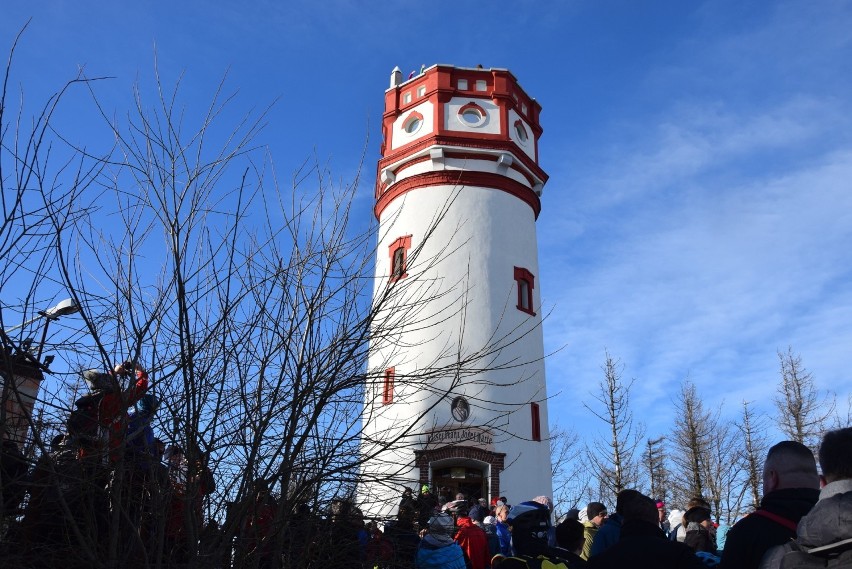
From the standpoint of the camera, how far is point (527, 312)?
20.7 m

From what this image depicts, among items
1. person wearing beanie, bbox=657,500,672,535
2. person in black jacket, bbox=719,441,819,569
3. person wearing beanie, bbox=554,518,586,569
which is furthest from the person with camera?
person wearing beanie, bbox=657,500,672,535

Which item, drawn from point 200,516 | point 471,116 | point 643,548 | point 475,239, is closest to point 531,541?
point 643,548

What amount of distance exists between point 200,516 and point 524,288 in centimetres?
1680

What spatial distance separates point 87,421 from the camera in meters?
4.94

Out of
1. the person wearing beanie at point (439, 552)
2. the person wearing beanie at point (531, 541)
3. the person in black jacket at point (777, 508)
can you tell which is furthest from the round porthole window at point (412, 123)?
the person in black jacket at point (777, 508)

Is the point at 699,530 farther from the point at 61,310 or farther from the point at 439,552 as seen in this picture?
the point at 61,310

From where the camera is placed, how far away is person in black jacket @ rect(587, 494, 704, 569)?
14.9ft

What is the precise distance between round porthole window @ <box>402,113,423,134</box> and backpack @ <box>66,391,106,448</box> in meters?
18.3

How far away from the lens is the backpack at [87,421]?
4.69 m

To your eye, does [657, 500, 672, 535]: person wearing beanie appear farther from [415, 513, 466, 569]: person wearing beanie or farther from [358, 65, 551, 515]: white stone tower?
[358, 65, 551, 515]: white stone tower

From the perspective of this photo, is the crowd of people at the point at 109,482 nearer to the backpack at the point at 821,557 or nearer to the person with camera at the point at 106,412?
the person with camera at the point at 106,412

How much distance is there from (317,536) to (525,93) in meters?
20.5

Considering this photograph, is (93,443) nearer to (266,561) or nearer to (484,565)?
(266,561)

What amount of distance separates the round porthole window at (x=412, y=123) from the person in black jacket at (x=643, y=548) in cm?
1869
